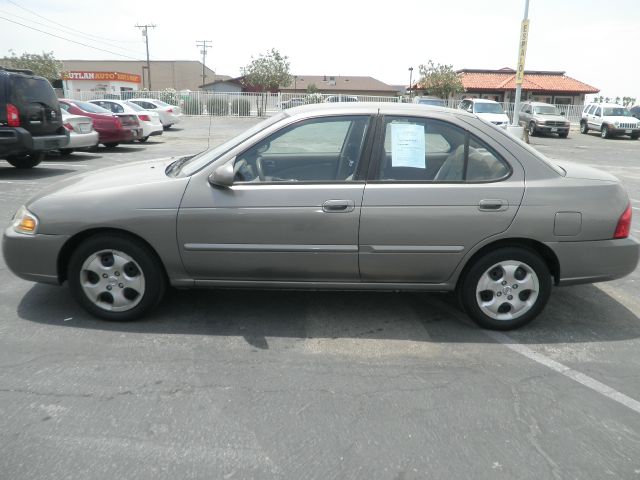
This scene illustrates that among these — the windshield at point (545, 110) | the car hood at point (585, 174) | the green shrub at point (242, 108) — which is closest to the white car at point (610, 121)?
the windshield at point (545, 110)

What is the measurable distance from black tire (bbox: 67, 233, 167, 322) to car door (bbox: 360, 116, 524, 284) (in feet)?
4.98

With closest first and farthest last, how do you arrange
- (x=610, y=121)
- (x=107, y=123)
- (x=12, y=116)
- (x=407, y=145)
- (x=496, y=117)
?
(x=407, y=145) → (x=12, y=116) → (x=107, y=123) → (x=496, y=117) → (x=610, y=121)

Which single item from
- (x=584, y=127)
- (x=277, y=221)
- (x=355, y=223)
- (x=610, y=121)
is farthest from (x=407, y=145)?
(x=584, y=127)

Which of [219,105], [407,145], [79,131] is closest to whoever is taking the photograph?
[407,145]

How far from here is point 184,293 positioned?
4.80 meters

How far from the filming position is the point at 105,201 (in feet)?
13.0

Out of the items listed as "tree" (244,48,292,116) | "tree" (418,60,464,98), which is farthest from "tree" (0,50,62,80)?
"tree" (418,60,464,98)

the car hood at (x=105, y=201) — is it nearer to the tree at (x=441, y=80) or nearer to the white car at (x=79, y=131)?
the white car at (x=79, y=131)

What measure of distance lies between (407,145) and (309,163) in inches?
33.6

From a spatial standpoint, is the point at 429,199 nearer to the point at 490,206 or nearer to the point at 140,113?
the point at 490,206

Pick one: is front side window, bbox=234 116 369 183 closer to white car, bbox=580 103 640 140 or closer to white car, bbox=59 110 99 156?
white car, bbox=59 110 99 156

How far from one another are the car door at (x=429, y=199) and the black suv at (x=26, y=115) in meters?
8.33

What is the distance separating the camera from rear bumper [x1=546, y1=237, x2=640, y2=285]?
13.1 feet

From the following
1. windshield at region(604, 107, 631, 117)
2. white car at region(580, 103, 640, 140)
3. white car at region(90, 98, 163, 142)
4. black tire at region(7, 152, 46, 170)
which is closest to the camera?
black tire at region(7, 152, 46, 170)
